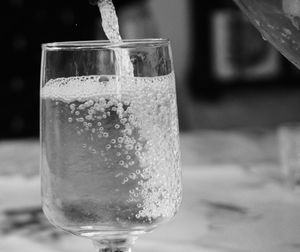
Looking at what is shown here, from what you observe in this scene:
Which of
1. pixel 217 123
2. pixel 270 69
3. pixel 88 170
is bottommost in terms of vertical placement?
pixel 217 123

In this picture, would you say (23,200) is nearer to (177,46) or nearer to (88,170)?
(88,170)

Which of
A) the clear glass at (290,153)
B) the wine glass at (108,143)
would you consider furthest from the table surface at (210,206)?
the wine glass at (108,143)

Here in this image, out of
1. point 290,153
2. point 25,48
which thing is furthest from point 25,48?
point 290,153

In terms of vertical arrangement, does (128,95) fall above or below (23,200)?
above

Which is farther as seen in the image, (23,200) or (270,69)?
(270,69)

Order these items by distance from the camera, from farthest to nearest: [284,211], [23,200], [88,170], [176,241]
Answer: [23,200] → [284,211] → [176,241] → [88,170]

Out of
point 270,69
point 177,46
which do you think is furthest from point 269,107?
point 177,46

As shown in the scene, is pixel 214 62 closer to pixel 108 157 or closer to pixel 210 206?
pixel 210 206
